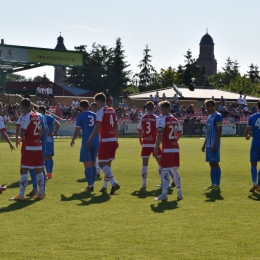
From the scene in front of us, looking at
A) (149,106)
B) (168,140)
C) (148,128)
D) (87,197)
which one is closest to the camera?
(168,140)

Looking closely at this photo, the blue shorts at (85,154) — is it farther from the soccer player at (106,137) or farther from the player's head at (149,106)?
the player's head at (149,106)

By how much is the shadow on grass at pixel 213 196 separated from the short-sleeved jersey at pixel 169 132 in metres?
1.24

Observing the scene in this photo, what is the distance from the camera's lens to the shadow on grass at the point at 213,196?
12.4 meters

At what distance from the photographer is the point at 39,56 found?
167 feet

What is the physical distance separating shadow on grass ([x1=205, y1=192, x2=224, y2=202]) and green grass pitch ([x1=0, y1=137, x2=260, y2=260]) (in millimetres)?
20

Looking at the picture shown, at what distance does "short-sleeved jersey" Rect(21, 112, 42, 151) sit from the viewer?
470 inches

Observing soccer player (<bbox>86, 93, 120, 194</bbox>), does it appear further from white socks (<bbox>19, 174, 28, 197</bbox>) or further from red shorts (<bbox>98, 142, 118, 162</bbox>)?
white socks (<bbox>19, 174, 28, 197</bbox>)

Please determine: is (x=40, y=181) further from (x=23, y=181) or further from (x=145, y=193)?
(x=145, y=193)

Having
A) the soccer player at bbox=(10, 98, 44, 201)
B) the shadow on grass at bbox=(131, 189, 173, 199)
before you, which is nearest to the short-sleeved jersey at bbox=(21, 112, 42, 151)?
the soccer player at bbox=(10, 98, 44, 201)

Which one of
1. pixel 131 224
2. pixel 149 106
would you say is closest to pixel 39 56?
pixel 149 106

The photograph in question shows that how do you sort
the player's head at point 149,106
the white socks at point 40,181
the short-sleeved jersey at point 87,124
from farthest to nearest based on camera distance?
the player's head at point 149,106
the short-sleeved jersey at point 87,124
the white socks at point 40,181

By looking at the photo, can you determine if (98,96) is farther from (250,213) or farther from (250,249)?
(250,249)

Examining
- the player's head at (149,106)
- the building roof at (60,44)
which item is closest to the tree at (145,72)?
the building roof at (60,44)

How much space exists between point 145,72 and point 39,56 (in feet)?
A: 263
